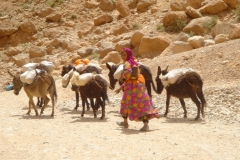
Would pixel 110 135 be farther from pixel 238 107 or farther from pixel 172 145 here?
pixel 238 107

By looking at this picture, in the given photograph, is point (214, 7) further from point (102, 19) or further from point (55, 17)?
point (55, 17)

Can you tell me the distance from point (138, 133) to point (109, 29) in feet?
66.1

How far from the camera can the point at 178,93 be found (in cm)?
1012

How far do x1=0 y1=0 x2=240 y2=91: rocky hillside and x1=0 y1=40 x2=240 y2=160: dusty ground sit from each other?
365 centimetres

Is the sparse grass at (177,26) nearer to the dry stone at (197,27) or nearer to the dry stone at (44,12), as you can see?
the dry stone at (197,27)

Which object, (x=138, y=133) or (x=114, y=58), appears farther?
(x=114, y=58)

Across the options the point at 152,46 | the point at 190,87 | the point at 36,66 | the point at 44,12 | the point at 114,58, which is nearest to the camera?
the point at 190,87

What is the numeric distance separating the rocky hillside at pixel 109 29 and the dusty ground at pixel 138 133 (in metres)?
3.65

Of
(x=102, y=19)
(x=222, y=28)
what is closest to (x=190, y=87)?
(x=222, y=28)

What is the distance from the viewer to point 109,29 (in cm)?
2780

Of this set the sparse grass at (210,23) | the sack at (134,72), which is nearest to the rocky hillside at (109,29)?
the sparse grass at (210,23)

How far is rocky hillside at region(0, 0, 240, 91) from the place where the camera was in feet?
64.5

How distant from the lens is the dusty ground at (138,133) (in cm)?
660

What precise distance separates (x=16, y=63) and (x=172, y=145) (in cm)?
2163
